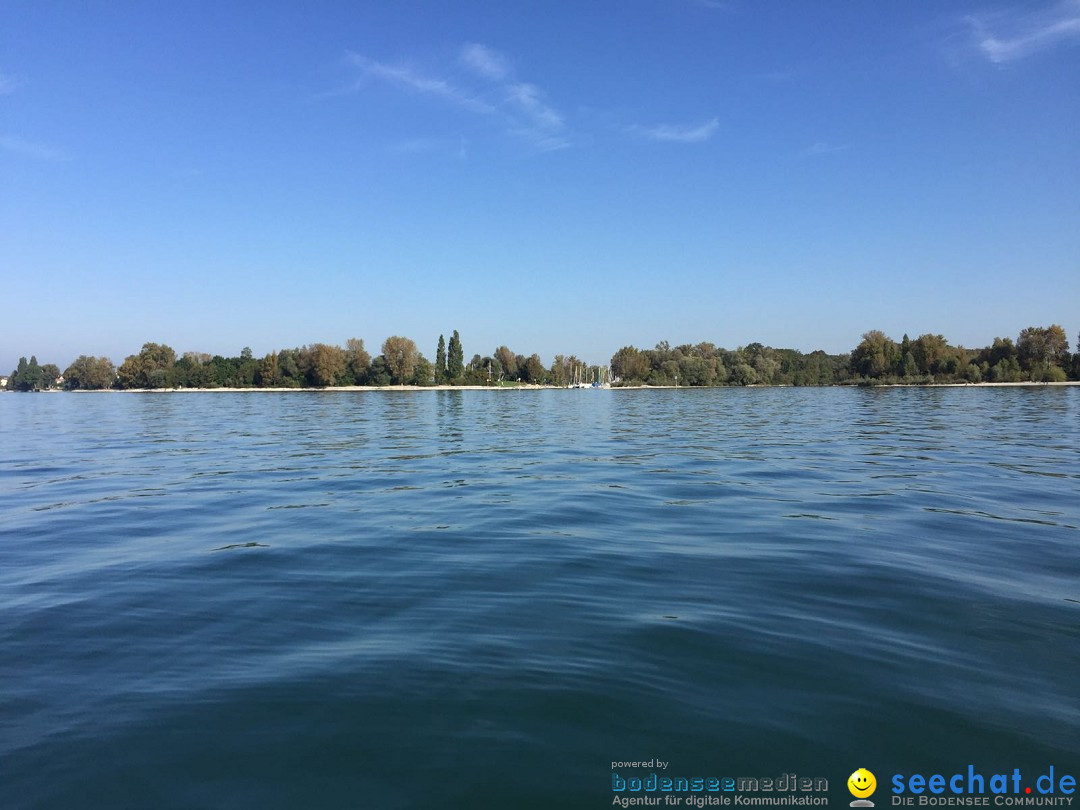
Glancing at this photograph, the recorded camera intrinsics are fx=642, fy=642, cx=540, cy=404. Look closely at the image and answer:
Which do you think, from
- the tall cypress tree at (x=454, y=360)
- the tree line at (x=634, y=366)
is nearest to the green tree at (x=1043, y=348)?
the tree line at (x=634, y=366)

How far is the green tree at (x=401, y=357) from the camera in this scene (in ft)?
550

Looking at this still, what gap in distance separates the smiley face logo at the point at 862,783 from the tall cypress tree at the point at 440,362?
17307 centimetres

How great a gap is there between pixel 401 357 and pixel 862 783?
169 m

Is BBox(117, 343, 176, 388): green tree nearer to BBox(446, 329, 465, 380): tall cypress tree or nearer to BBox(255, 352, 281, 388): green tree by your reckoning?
BBox(255, 352, 281, 388): green tree

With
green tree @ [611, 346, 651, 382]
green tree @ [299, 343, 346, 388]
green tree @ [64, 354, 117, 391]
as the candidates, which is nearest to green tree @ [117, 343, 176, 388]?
green tree @ [64, 354, 117, 391]

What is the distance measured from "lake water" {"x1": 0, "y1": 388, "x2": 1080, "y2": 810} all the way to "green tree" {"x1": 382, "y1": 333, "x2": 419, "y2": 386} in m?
155

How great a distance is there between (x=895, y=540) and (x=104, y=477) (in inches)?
778

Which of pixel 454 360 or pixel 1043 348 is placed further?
pixel 454 360

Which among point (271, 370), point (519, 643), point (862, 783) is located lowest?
point (862, 783)

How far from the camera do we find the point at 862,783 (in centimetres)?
400

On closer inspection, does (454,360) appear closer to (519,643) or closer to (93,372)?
(93,372)

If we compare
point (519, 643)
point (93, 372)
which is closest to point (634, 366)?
point (93, 372)

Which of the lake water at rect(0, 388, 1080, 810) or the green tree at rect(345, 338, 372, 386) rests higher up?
the green tree at rect(345, 338, 372, 386)

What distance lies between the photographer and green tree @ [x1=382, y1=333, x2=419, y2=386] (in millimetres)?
167625
